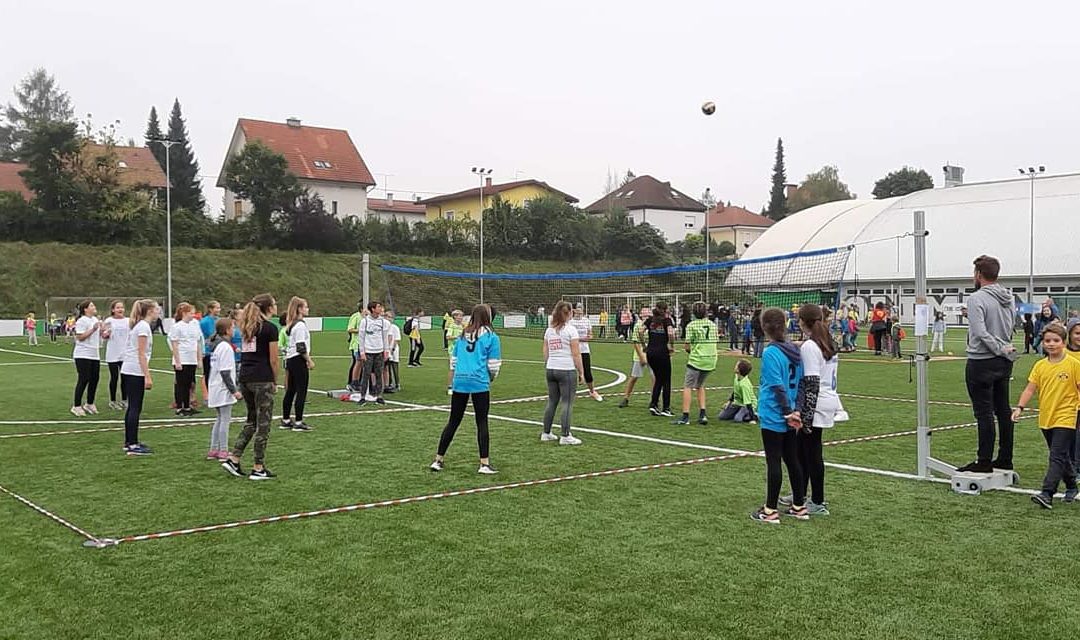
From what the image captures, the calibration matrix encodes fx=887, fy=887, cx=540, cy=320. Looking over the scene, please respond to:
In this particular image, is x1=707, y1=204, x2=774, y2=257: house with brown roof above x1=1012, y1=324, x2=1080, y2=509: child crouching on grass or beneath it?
above

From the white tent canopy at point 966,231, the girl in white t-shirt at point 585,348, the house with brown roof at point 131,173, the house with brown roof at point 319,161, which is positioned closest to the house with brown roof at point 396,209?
the house with brown roof at point 319,161

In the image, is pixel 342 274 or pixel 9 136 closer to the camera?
pixel 342 274

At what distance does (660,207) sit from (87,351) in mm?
87943

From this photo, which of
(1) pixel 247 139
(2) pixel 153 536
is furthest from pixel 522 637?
(1) pixel 247 139

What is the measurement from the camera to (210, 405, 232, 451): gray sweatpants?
31.9 feet

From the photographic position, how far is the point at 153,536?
6.89 meters

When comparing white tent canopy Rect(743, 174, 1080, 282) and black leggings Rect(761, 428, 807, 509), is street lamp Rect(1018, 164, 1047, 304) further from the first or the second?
black leggings Rect(761, 428, 807, 509)

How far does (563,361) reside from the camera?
1135 centimetres

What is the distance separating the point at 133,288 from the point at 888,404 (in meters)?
49.0

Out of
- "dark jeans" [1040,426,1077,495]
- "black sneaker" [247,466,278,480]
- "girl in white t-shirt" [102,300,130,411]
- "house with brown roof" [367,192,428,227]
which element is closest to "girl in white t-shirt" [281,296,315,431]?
"girl in white t-shirt" [102,300,130,411]

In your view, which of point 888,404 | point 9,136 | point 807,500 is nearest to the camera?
point 807,500

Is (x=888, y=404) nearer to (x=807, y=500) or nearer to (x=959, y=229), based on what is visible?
(x=807, y=500)

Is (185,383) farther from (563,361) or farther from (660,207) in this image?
(660,207)

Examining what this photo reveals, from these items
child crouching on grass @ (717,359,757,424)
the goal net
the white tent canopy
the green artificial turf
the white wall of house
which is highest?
the white wall of house
